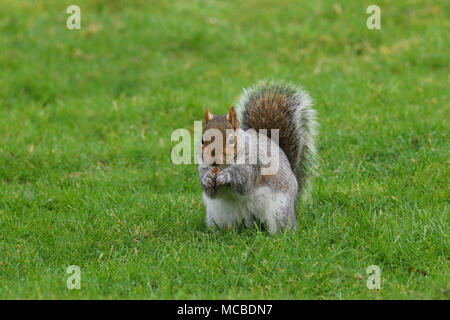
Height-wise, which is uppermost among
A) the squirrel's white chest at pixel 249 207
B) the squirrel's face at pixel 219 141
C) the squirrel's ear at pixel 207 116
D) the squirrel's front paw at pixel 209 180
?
the squirrel's ear at pixel 207 116

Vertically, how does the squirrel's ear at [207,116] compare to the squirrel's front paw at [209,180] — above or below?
above

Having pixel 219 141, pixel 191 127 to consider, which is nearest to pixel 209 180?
pixel 219 141

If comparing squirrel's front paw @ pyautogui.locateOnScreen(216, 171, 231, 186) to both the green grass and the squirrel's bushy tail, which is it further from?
the squirrel's bushy tail

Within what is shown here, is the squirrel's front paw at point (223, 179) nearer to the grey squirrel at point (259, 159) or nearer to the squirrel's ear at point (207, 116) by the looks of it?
the grey squirrel at point (259, 159)

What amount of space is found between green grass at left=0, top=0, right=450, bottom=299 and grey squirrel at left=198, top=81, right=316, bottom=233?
0.11 m

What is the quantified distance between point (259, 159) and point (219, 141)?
26 cm

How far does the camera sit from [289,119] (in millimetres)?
2754

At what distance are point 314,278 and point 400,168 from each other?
120cm

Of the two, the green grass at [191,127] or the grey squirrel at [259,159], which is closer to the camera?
the green grass at [191,127]

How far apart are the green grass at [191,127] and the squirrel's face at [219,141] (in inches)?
13.7

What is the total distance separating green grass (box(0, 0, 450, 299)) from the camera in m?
2.16

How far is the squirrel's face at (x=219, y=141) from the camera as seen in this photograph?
223 centimetres

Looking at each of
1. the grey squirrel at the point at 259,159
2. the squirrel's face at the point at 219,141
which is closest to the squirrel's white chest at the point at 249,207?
the grey squirrel at the point at 259,159

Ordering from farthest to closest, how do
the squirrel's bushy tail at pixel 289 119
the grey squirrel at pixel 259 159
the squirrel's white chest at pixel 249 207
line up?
the squirrel's bushy tail at pixel 289 119, the squirrel's white chest at pixel 249 207, the grey squirrel at pixel 259 159
